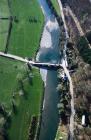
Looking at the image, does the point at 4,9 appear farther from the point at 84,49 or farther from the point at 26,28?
the point at 84,49

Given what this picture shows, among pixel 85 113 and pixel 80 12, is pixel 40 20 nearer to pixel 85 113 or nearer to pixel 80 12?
pixel 80 12

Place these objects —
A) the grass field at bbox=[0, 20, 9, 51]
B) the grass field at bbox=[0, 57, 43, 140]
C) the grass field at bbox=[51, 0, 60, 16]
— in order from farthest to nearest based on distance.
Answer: the grass field at bbox=[51, 0, 60, 16], the grass field at bbox=[0, 20, 9, 51], the grass field at bbox=[0, 57, 43, 140]

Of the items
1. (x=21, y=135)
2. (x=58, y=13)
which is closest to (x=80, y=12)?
(x=58, y=13)

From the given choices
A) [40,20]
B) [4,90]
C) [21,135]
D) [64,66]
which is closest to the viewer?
[21,135]

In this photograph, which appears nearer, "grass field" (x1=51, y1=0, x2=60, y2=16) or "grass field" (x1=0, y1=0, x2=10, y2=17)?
"grass field" (x1=0, y1=0, x2=10, y2=17)

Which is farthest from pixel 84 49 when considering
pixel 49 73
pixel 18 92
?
pixel 18 92

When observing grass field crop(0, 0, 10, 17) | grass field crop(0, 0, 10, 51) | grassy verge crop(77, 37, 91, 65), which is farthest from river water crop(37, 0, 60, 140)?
grass field crop(0, 0, 10, 17)

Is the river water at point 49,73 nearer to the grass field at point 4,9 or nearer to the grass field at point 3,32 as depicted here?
the grass field at point 3,32

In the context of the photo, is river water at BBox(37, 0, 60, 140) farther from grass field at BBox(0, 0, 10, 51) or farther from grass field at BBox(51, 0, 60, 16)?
grass field at BBox(0, 0, 10, 51)
